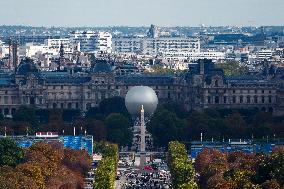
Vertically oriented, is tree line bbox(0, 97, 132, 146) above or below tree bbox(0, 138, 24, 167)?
below

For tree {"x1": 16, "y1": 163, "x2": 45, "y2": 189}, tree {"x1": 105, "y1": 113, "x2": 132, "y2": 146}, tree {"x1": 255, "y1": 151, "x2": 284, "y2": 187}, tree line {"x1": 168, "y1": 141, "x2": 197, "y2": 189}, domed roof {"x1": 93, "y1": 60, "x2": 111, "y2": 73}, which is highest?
domed roof {"x1": 93, "y1": 60, "x2": 111, "y2": 73}

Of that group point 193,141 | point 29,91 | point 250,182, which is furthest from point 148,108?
point 250,182

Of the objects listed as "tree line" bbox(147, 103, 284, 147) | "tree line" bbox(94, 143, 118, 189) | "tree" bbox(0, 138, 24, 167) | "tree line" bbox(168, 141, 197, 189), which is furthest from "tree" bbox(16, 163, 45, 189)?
"tree line" bbox(147, 103, 284, 147)

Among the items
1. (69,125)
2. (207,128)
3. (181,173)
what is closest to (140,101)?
(69,125)

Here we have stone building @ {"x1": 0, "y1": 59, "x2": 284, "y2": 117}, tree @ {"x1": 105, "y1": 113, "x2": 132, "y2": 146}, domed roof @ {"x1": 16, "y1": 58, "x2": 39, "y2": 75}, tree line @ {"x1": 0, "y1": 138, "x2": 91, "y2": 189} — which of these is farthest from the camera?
domed roof @ {"x1": 16, "y1": 58, "x2": 39, "y2": 75}

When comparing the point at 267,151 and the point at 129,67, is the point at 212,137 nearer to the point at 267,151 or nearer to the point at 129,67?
the point at 267,151

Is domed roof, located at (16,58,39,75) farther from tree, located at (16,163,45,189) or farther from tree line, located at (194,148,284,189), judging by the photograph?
tree, located at (16,163,45,189)

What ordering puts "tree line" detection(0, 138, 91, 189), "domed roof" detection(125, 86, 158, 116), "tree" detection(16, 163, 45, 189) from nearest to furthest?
"tree line" detection(0, 138, 91, 189)
"tree" detection(16, 163, 45, 189)
"domed roof" detection(125, 86, 158, 116)
